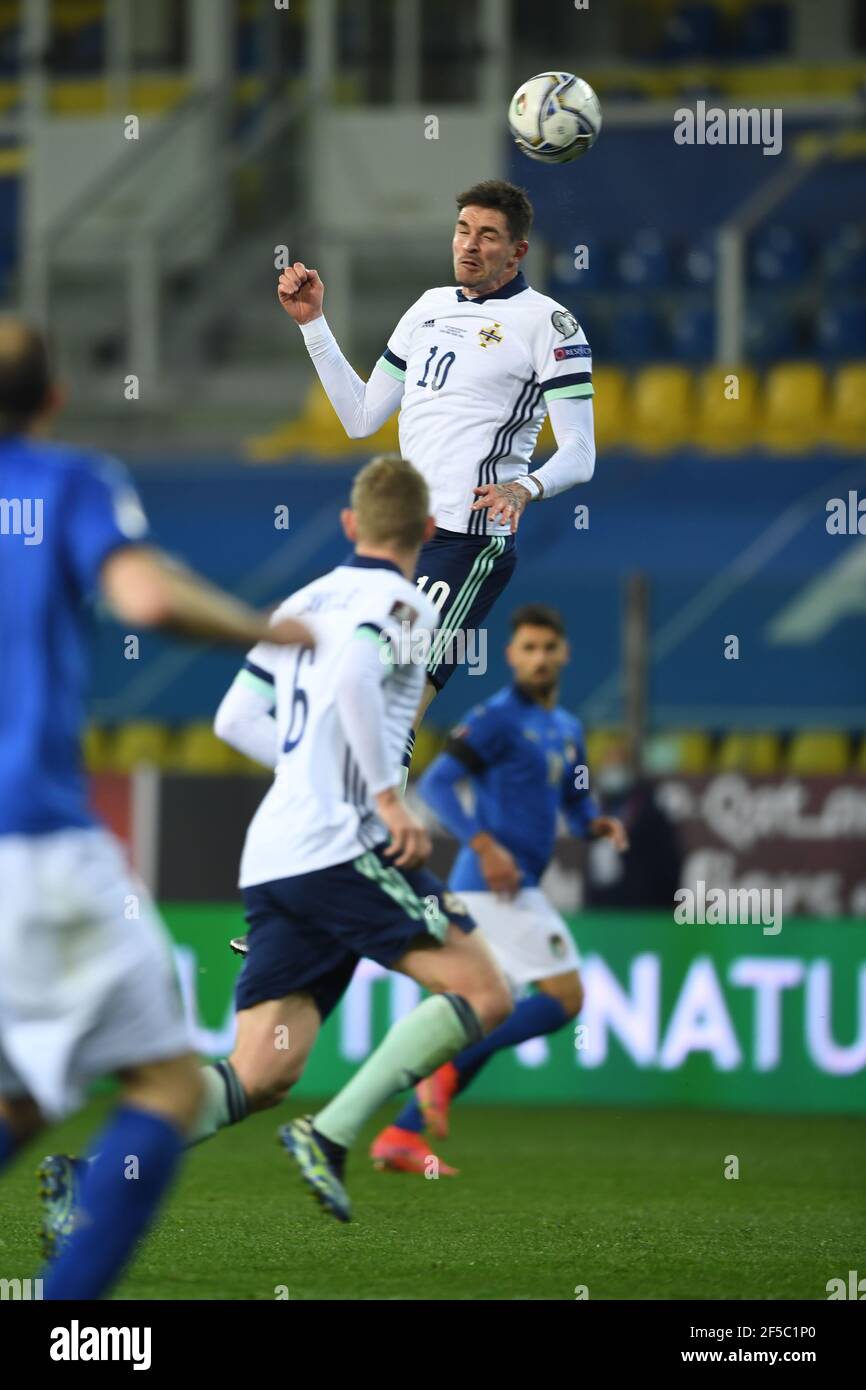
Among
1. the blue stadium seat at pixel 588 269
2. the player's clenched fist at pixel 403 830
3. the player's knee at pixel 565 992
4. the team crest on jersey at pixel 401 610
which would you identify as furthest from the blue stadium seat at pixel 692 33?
the player's clenched fist at pixel 403 830

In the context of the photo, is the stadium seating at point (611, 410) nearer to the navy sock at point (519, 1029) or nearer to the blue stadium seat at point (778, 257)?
the blue stadium seat at point (778, 257)

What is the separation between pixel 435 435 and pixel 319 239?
359 inches

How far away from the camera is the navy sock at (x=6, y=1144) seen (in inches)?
182

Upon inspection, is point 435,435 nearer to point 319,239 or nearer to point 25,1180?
point 25,1180

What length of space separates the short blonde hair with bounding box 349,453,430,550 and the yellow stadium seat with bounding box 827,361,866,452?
29.5 feet

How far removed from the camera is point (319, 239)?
1573 centimetres

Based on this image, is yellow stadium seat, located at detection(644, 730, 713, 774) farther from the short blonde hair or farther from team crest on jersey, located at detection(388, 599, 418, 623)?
team crest on jersey, located at detection(388, 599, 418, 623)

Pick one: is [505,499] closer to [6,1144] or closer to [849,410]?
[6,1144]

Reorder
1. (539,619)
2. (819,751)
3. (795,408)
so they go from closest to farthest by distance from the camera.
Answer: (539,619), (819,751), (795,408)

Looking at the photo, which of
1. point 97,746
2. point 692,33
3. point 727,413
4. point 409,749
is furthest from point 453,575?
point 692,33

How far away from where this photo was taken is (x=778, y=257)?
1524 cm

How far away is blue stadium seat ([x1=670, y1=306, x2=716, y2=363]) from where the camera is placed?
49.7 ft

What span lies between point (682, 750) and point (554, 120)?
6539 mm
